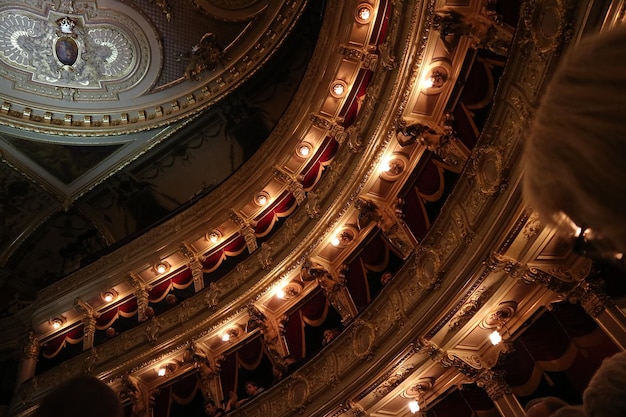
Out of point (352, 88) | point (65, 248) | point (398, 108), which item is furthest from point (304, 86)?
point (65, 248)

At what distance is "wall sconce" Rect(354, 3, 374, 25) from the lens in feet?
31.0

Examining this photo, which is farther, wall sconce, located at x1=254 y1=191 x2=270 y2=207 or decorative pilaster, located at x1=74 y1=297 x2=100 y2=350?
decorative pilaster, located at x1=74 y1=297 x2=100 y2=350

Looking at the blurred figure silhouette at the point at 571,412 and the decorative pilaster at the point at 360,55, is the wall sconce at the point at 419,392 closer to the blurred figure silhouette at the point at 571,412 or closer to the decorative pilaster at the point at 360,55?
the blurred figure silhouette at the point at 571,412

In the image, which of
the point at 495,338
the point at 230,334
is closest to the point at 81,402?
the point at 495,338

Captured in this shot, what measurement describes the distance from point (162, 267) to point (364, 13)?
8.20 m

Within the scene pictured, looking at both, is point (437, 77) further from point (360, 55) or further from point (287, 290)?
point (287, 290)

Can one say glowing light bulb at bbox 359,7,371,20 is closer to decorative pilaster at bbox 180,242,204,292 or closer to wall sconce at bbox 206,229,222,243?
wall sconce at bbox 206,229,222,243

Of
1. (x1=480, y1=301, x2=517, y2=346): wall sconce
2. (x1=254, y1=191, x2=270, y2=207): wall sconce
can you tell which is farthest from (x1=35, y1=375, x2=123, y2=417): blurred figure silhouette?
(x1=254, y1=191, x2=270, y2=207): wall sconce

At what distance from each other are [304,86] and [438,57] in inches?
161

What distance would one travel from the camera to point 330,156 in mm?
10445

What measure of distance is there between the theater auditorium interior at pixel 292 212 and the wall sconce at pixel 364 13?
44mm

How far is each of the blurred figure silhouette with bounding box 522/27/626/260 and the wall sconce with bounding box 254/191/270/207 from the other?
10.3 meters

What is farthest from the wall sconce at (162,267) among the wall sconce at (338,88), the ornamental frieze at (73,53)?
the ornamental frieze at (73,53)

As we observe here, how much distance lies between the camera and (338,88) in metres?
10.2
